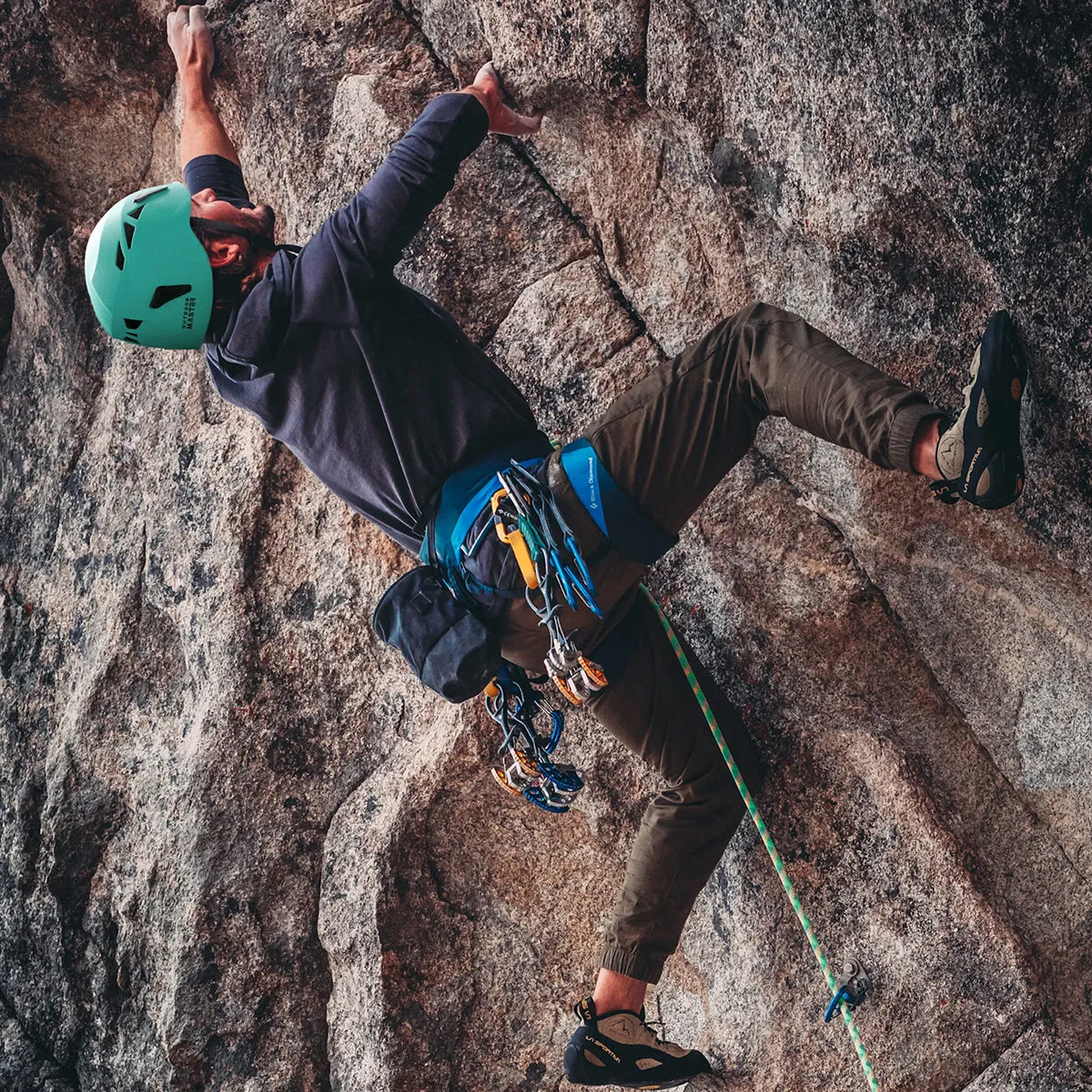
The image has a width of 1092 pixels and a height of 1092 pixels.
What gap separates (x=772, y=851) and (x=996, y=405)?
1.54m

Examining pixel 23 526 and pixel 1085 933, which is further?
pixel 23 526

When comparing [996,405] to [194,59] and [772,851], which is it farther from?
[194,59]

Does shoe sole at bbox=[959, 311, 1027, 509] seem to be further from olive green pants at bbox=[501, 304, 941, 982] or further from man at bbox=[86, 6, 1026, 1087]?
olive green pants at bbox=[501, 304, 941, 982]

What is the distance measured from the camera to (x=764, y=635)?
13.1ft

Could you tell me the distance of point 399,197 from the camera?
124 inches

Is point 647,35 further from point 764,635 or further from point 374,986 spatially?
point 374,986

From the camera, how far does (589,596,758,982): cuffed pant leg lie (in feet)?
12.3

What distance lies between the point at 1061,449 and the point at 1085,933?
164 cm

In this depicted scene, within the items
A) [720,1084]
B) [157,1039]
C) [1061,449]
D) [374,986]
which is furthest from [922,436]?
[157,1039]

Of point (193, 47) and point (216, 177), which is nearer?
point (216, 177)

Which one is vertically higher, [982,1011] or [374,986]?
[982,1011]

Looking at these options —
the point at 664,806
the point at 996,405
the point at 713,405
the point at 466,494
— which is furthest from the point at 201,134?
the point at 996,405

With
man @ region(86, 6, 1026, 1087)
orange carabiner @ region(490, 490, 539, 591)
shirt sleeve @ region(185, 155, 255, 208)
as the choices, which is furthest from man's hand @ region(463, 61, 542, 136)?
orange carabiner @ region(490, 490, 539, 591)

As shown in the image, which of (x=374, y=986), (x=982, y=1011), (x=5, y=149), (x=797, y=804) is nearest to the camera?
(x=982, y=1011)
